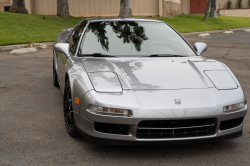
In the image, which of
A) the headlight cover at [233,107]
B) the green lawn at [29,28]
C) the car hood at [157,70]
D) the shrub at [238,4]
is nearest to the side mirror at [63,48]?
the car hood at [157,70]

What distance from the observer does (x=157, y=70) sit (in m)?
3.90

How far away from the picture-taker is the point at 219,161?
3354mm

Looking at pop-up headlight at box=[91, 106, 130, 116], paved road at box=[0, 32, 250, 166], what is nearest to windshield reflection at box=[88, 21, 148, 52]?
paved road at box=[0, 32, 250, 166]

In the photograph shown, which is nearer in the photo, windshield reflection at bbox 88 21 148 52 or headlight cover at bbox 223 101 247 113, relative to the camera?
headlight cover at bbox 223 101 247 113

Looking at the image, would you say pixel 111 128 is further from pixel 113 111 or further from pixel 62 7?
pixel 62 7

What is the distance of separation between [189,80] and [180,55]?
0.94 m

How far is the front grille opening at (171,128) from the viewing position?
3268 mm

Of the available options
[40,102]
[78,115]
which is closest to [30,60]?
[40,102]

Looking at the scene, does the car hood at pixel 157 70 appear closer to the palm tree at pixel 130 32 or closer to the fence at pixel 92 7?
the palm tree at pixel 130 32

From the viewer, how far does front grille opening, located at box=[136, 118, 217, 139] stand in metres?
3.27

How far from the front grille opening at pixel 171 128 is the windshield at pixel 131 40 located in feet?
4.80

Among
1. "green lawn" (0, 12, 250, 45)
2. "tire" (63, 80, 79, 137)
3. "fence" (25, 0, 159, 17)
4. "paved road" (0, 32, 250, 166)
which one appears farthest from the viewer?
"fence" (25, 0, 159, 17)

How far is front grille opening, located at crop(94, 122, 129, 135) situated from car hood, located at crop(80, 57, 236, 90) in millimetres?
423

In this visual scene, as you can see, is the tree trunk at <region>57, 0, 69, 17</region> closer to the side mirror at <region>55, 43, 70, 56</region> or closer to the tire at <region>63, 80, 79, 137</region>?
the side mirror at <region>55, 43, 70, 56</region>
